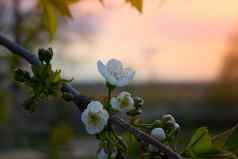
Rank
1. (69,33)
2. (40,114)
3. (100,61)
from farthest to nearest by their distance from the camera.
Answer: (69,33) < (40,114) < (100,61)

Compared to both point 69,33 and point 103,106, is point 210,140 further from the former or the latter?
point 69,33

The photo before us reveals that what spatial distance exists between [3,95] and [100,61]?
7.57 feet

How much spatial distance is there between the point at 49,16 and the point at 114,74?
0.47 meters

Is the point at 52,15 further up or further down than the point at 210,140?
further up

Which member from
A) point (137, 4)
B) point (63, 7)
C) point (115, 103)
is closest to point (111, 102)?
point (115, 103)

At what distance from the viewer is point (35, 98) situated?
1157 mm

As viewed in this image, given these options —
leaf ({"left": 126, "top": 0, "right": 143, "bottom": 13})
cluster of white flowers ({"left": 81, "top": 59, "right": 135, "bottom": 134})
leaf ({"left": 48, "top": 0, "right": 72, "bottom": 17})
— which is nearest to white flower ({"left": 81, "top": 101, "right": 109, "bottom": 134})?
cluster of white flowers ({"left": 81, "top": 59, "right": 135, "bottom": 134})

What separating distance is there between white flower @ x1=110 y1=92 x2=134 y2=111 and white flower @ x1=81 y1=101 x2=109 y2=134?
0.11 ft

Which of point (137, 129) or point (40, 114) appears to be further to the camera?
point (40, 114)

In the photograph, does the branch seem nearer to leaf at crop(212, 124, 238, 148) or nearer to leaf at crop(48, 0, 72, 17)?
leaf at crop(212, 124, 238, 148)

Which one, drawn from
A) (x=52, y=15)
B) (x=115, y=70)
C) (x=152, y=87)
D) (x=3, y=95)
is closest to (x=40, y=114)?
(x=3, y=95)

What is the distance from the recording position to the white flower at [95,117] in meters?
1.07

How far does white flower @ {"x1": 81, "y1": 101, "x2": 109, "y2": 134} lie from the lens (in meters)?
1.07

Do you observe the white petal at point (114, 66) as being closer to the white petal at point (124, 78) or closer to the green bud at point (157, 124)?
the white petal at point (124, 78)
